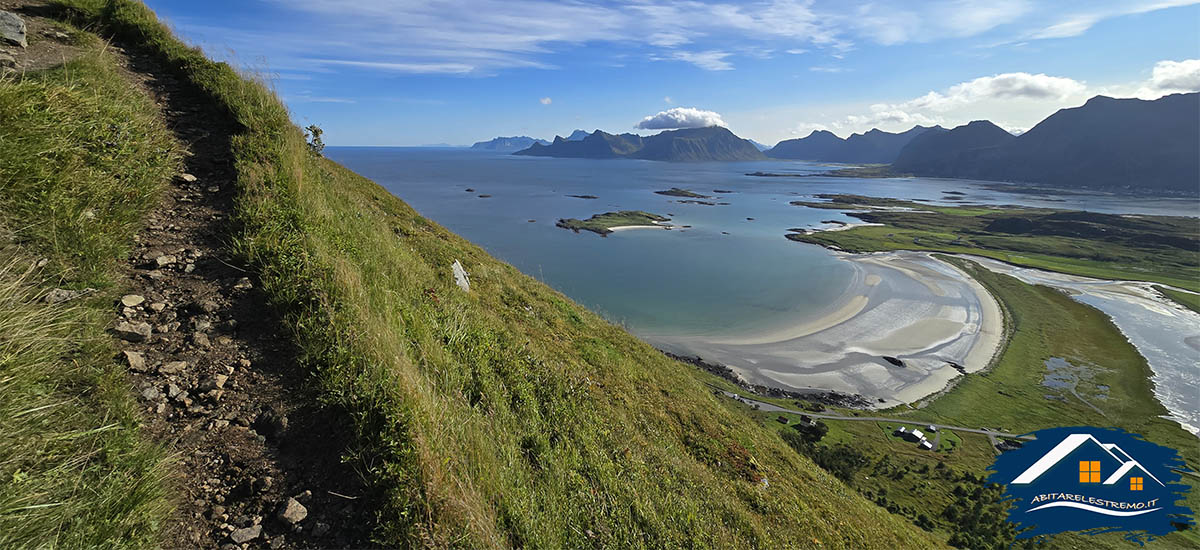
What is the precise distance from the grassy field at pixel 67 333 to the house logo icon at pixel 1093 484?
4461 centimetres

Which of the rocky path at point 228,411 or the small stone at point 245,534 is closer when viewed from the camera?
the small stone at point 245,534

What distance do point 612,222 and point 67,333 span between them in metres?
105

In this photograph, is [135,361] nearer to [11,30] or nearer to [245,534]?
[245,534]

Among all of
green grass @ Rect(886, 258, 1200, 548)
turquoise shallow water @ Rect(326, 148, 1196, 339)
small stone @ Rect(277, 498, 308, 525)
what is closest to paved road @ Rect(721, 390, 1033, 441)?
green grass @ Rect(886, 258, 1200, 548)

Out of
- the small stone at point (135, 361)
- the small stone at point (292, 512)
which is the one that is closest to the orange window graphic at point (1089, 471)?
the small stone at point (292, 512)

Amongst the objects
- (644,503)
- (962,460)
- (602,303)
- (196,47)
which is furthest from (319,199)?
(602,303)

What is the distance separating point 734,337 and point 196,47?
2008 inches

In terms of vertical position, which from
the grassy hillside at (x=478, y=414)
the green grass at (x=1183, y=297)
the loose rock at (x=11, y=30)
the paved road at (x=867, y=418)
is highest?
the loose rock at (x=11, y=30)

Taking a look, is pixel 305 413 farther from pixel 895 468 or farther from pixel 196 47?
pixel 895 468

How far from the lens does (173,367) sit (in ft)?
13.5

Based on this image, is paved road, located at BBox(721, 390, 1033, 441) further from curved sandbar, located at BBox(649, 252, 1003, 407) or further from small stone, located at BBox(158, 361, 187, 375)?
small stone, located at BBox(158, 361, 187, 375)

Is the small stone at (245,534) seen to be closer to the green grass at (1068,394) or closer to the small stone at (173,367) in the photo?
the small stone at (173,367)

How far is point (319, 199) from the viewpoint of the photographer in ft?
25.7

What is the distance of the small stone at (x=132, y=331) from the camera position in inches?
165
